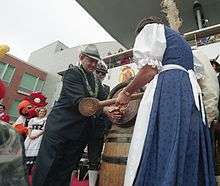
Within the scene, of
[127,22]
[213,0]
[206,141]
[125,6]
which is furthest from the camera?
[127,22]

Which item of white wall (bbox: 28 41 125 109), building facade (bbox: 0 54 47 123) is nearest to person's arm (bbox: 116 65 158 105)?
white wall (bbox: 28 41 125 109)

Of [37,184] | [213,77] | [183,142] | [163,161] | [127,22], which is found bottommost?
[37,184]

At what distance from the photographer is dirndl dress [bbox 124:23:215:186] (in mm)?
1276

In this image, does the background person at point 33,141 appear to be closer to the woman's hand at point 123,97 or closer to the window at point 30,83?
the woman's hand at point 123,97

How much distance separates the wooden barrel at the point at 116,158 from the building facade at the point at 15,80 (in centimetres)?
1764

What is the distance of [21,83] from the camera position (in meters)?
20.0

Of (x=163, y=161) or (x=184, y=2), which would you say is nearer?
(x=163, y=161)

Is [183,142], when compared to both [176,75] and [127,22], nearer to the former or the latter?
[176,75]

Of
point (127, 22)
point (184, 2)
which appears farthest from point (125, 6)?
point (184, 2)

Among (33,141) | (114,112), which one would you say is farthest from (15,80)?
(114,112)

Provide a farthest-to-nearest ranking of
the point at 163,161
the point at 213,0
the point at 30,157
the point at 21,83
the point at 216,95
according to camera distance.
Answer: the point at 21,83, the point at 213,0, the point at 30,157, the point at 216,95, the point at 163,161

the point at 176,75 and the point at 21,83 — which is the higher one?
the point at 21,83

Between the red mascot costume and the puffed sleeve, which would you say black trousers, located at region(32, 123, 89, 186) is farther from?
the red mascot costume

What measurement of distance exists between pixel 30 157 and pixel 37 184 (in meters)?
1.99
